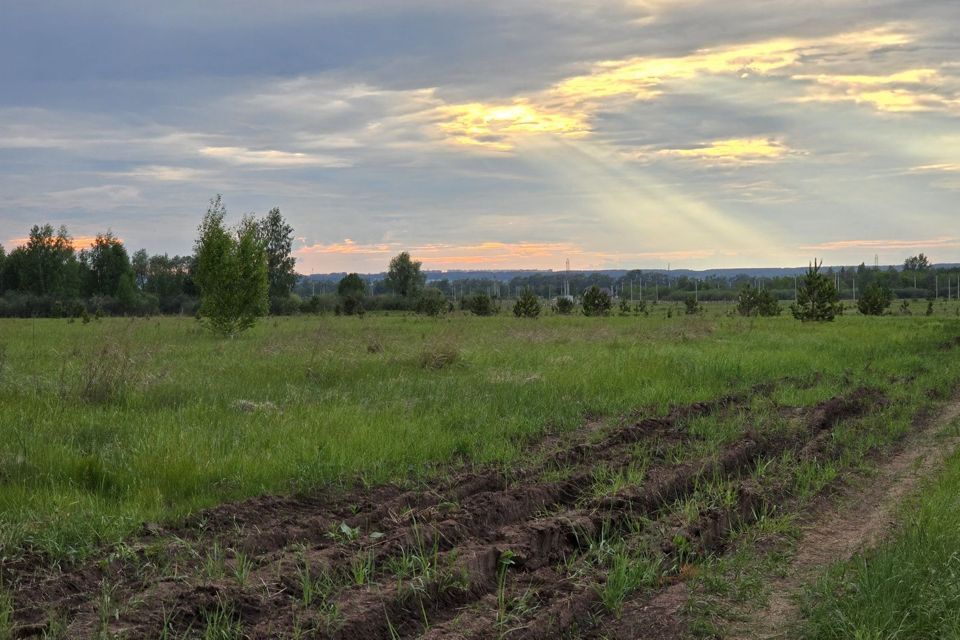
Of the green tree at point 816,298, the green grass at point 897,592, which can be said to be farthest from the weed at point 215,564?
the green tree at point 816,298

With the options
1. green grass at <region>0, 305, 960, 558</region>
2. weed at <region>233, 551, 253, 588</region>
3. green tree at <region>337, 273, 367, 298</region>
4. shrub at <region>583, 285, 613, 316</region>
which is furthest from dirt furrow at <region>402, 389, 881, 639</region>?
green tree at <region>337, 273, 367, 298</region>

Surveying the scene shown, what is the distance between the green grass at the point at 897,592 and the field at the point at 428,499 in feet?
0.21

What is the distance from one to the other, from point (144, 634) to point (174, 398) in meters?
8.08

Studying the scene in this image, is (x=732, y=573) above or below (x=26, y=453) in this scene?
below

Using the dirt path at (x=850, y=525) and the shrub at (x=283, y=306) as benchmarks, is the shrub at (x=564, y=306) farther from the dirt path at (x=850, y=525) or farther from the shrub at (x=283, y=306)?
the dirt path at (x=850, y=525)

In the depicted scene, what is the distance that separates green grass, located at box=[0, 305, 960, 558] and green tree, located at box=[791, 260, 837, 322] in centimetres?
2034

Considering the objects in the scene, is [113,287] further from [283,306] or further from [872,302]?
[872,302]

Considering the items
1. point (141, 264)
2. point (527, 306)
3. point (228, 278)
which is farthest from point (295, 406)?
point (141, 264)

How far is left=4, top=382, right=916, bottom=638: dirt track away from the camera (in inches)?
179

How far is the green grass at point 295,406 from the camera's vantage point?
24.1 ft

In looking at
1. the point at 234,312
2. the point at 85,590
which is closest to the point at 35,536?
the point at 85,590

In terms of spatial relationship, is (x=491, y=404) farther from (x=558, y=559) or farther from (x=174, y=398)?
(x=558, y=559)

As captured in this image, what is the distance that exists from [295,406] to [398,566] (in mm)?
6316

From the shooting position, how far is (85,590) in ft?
16.2
